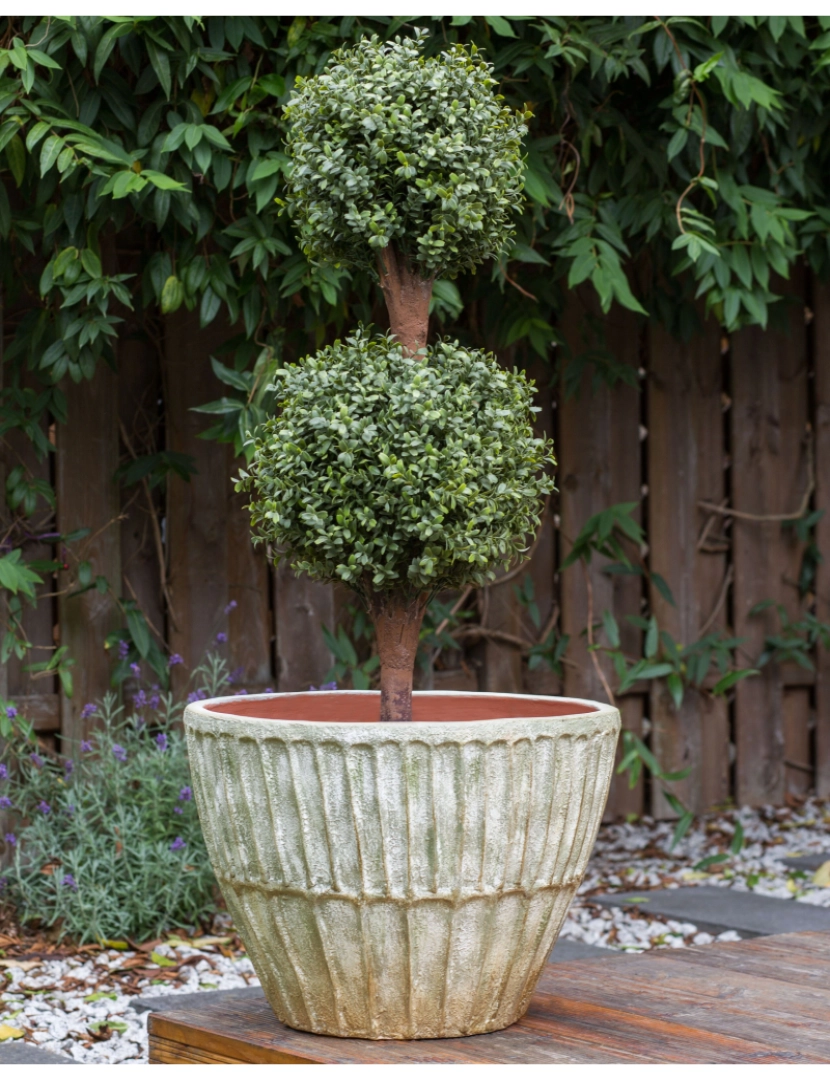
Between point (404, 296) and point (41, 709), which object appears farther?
point (41, 709)

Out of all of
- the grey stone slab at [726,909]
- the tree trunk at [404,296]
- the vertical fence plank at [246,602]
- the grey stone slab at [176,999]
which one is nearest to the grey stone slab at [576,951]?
the grey stone slab at [726,909]

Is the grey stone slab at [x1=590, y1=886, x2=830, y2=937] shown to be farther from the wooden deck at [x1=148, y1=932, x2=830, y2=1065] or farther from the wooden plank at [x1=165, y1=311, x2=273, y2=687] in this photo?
the wooden plank at [x1=165, y1=311, x2=273, y2=687]

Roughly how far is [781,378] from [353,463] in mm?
3476

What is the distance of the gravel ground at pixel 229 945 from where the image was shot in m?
2.76

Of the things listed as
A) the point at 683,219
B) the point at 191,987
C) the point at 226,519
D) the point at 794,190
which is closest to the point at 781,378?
the point at 794,190

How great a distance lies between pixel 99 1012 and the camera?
2836 mm

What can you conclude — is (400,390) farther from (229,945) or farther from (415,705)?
(229,945)

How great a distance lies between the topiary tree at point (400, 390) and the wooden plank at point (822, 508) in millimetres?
3223

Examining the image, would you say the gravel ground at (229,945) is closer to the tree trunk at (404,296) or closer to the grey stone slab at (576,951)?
the grey stone slab at (576,951)

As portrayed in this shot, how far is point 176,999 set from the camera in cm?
280

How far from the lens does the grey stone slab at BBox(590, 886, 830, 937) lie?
3.44 meters

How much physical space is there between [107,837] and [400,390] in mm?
1857

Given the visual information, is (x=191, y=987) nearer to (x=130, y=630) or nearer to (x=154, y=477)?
(x=130, y=630)

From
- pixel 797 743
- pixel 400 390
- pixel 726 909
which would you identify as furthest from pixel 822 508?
pixel 400 390
